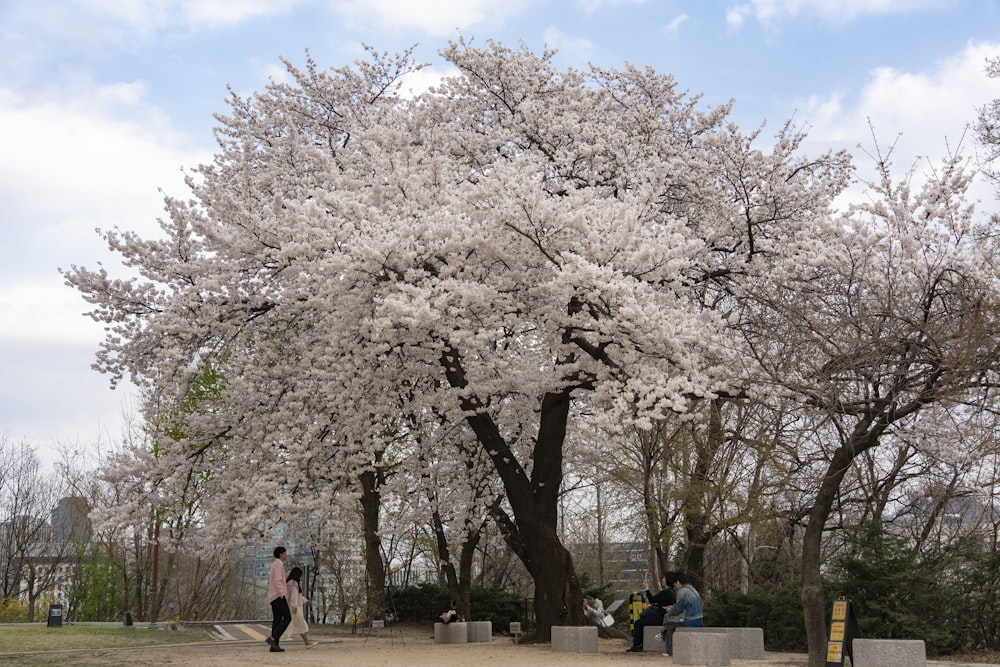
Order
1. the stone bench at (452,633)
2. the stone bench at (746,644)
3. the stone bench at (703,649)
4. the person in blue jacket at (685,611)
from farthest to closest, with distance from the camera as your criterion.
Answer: the stone bench at (452,633), the stone bench at (746,644), the person in blue jacket at (685,611), the stone bench at (703,649)

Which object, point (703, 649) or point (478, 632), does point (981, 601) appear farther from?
point (478, 632)

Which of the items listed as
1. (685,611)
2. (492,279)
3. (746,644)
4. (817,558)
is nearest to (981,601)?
(746,644)

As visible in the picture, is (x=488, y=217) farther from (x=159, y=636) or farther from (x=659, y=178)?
(x=159, y=636)

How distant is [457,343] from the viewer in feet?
Result: 43.0

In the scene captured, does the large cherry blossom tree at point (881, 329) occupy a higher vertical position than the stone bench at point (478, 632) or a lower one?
higher

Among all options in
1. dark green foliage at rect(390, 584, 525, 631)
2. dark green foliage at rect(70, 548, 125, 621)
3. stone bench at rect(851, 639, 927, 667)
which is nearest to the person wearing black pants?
stone bench at rect(851, 639, 927, 667)

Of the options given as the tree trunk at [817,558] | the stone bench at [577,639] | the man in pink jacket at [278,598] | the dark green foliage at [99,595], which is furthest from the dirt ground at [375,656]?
the dark green foliage at [99,595]

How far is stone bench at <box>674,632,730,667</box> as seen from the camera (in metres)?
11.5

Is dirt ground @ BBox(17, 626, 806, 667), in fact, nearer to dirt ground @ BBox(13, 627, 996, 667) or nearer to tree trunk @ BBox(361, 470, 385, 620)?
dirt ground @ BBox(13, 627, 996, 667)

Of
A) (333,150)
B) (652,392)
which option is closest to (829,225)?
(652,392)

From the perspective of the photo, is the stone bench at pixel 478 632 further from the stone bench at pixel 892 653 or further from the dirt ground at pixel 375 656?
the stone bench at pixel 892 653

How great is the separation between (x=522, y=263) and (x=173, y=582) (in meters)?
27.3

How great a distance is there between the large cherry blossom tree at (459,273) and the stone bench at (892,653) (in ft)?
11.8

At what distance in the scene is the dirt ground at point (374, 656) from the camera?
39.5ft
